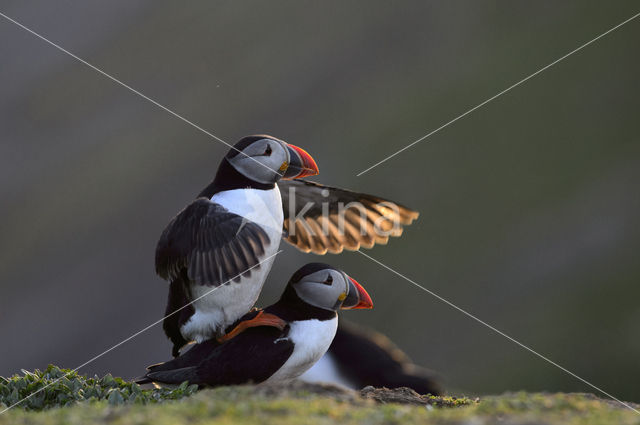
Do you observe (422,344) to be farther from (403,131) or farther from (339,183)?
(403,131)

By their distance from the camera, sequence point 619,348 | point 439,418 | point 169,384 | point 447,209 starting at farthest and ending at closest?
point 447,209, point 619,348, point 169,384, point 439,418

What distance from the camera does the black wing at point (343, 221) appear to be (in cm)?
530

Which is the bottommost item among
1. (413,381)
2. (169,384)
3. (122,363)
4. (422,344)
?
(422,344)

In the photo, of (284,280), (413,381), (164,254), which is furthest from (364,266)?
(164,254)

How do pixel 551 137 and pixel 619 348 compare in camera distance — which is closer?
pixel 619 348

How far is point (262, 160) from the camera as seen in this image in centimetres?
440

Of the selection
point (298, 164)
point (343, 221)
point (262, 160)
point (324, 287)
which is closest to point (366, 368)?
point (343, 221)

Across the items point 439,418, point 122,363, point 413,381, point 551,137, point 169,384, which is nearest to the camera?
point 439,418

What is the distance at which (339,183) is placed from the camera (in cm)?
1132

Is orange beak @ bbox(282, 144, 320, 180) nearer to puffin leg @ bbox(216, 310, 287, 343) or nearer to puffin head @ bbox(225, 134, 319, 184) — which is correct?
puffin head @ bbox(225, 134, 319, 184)

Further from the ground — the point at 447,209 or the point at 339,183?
the point at 339,183

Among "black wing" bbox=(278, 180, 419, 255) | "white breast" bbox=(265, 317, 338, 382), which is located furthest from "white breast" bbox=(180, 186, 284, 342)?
"black wing" bbox=(278, 180, 419, 255)

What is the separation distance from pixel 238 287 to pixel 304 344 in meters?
0.47

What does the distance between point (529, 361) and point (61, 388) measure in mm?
6549
